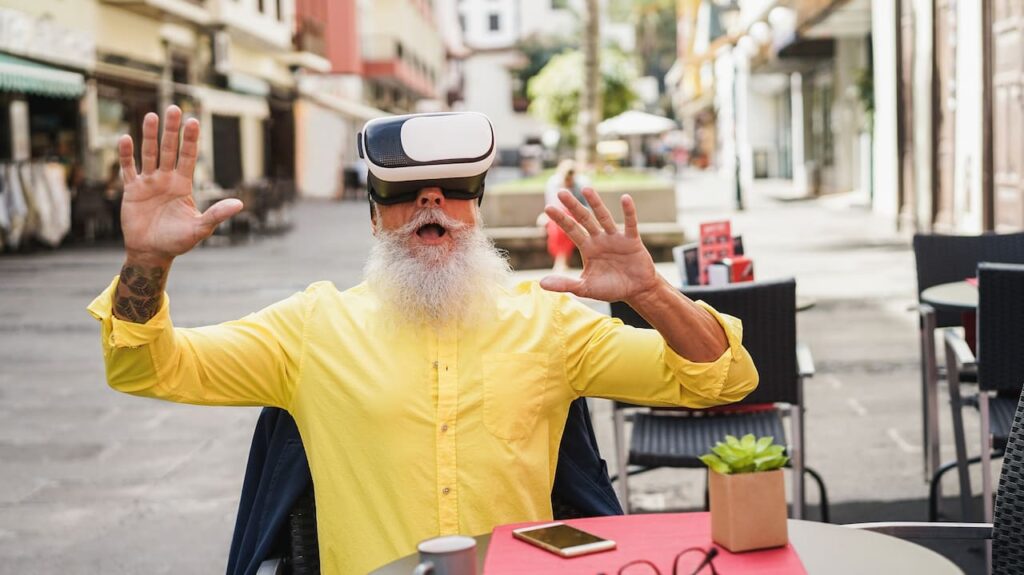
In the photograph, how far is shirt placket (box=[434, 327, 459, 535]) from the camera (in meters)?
2.62

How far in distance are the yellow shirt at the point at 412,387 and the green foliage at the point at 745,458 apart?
45 centimetres

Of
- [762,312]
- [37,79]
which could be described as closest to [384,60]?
[37,79]

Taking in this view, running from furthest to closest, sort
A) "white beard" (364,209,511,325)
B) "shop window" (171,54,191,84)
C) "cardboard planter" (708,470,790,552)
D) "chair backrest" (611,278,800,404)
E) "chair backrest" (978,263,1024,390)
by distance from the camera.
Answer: "shop window" (171,54,191,84), "chair backrest" (611,278,800,404), "chair backrest" (978,263,1024,390), "white beard" (364,209,511,325), "cardboard planter" (708,470,790,552)

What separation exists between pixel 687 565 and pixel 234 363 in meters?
1.14

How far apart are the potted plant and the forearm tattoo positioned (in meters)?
1.11

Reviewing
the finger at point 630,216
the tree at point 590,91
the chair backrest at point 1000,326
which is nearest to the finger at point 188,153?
the finger at point 630,216

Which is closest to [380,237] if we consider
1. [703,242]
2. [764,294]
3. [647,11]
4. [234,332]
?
[234,332]

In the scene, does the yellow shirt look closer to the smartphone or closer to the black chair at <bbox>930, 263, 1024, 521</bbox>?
the smartphone

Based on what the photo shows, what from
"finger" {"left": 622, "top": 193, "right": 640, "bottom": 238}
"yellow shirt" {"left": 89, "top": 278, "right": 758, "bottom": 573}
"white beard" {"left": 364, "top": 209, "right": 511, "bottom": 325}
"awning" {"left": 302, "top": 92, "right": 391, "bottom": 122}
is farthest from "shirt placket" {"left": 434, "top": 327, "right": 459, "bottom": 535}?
"awning" {"left": 302, "top": 92, "right": 391, "bottom": 122}

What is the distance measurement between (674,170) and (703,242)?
159ft

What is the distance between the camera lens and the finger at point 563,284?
2420mm

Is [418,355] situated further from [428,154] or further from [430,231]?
[428,154]

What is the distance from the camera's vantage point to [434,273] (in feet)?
9.07

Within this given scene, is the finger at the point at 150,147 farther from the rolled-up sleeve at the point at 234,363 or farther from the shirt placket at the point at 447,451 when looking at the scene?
the shirt placket at the point at 447,451
